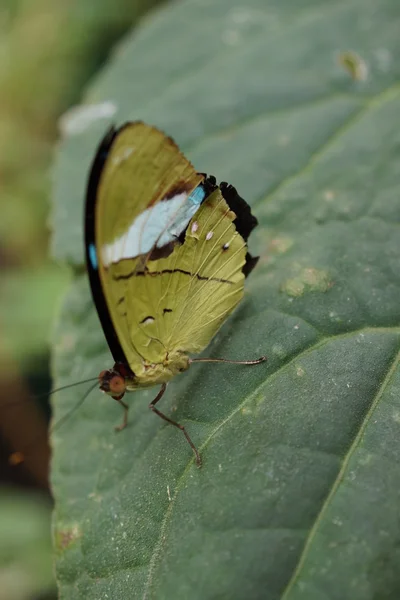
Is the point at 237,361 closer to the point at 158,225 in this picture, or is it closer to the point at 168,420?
the point at 168,420

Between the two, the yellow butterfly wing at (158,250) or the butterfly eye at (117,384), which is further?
the butterfly eye at (117,384)

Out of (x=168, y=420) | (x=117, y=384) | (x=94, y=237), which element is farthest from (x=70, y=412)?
(x=94, y=237)

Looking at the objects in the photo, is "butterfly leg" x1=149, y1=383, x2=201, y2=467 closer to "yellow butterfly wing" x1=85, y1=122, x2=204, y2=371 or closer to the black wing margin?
"yellow butterfly wing" x1=85, y1=122, x2=204, y2=371

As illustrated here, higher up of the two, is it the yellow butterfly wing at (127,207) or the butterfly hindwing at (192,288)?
the yellow butterfly wing at (127,207)

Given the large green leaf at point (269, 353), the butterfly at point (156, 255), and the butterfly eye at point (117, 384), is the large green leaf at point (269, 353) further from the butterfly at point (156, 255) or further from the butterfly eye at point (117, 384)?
the butterfly eye at point (117, 384)

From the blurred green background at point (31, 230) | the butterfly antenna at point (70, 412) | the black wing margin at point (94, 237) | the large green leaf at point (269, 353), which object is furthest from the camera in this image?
the blurred green background at point (31, 230)

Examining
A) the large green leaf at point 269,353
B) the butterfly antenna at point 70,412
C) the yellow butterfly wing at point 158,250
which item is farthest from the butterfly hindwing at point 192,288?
the butterfly antenna at point 70,412

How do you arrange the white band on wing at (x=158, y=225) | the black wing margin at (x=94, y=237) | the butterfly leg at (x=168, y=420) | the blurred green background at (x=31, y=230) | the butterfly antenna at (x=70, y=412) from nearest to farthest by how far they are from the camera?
1. the butterfly leg at (x=168, y=420)
2. the black wing margin at (x=94, y=237)
3. the white band on wing at (x=158, y=225)
4. the butterfly antenna at (x=70, y=412)
5. the blurred green background at (x=31, y=230)
